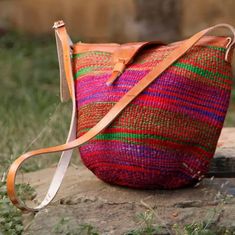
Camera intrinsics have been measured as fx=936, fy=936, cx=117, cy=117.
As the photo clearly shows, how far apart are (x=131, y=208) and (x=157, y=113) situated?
351 mm

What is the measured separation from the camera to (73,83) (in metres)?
3.56

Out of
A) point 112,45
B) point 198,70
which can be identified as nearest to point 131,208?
point 198,70

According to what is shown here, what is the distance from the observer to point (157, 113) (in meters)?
3.28

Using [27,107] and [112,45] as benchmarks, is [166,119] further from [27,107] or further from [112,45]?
[27,107]

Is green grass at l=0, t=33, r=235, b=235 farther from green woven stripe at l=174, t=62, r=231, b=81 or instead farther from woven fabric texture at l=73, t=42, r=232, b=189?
green woven stripe at l=174, t=62, r=231, b=81

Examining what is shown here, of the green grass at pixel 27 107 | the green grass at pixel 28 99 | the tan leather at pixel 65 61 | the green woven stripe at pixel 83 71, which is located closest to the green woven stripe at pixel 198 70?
the green woven stripe at pixel 83 71

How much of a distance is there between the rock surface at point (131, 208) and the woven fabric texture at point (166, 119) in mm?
72

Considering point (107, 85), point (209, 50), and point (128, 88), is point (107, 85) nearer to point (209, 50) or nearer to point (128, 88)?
point (128, 88)

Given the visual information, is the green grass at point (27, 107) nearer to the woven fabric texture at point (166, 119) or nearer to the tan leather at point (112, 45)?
the woven fabric texture at point (166, 119)

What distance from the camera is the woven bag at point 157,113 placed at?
329 cm

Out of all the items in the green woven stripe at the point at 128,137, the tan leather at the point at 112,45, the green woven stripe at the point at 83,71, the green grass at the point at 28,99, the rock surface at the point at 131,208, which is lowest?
the green grass at the point at 28,99

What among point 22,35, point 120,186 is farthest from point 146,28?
point 120,186

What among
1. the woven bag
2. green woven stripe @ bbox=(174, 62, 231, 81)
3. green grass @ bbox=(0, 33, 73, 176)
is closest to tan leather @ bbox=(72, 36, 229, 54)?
the woven bag

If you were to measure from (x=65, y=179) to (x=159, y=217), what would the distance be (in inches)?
33.5
